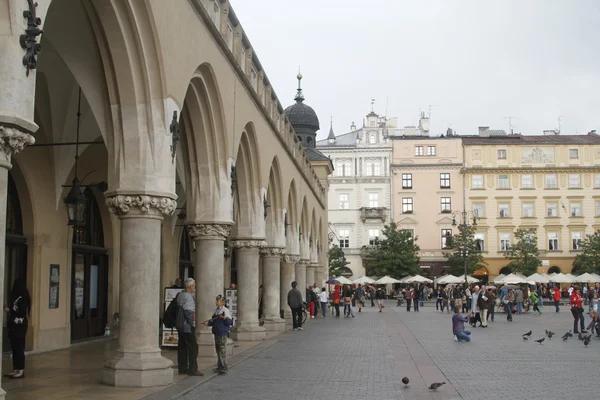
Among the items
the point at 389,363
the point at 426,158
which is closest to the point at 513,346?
the point at 389,363

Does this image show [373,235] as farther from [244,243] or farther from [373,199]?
[244,243]

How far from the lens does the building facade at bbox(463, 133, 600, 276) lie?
7662 centimetres

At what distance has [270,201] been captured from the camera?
1016 inches

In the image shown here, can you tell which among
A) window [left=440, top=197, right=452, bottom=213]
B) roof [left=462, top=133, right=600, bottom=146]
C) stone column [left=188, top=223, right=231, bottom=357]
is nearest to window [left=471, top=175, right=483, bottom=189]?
window [left=440, top=197, right=452, bottom=213]

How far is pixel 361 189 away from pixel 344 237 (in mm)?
5218

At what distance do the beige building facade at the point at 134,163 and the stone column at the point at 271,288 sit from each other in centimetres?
5

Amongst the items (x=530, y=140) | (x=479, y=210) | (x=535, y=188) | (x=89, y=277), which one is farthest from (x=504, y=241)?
(x=89, y=277)

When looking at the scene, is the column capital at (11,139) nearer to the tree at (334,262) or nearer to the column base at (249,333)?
the column base at (249,333)

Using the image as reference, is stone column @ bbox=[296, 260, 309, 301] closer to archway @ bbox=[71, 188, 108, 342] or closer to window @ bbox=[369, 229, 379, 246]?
archway @ bbox=[71, 188, 108, 342]

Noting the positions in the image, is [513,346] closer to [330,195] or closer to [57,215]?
[57,215]

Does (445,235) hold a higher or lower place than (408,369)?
higher

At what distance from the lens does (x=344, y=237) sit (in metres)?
79.2

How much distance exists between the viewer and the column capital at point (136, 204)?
38.4ft

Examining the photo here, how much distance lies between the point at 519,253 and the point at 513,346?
2132 inches
